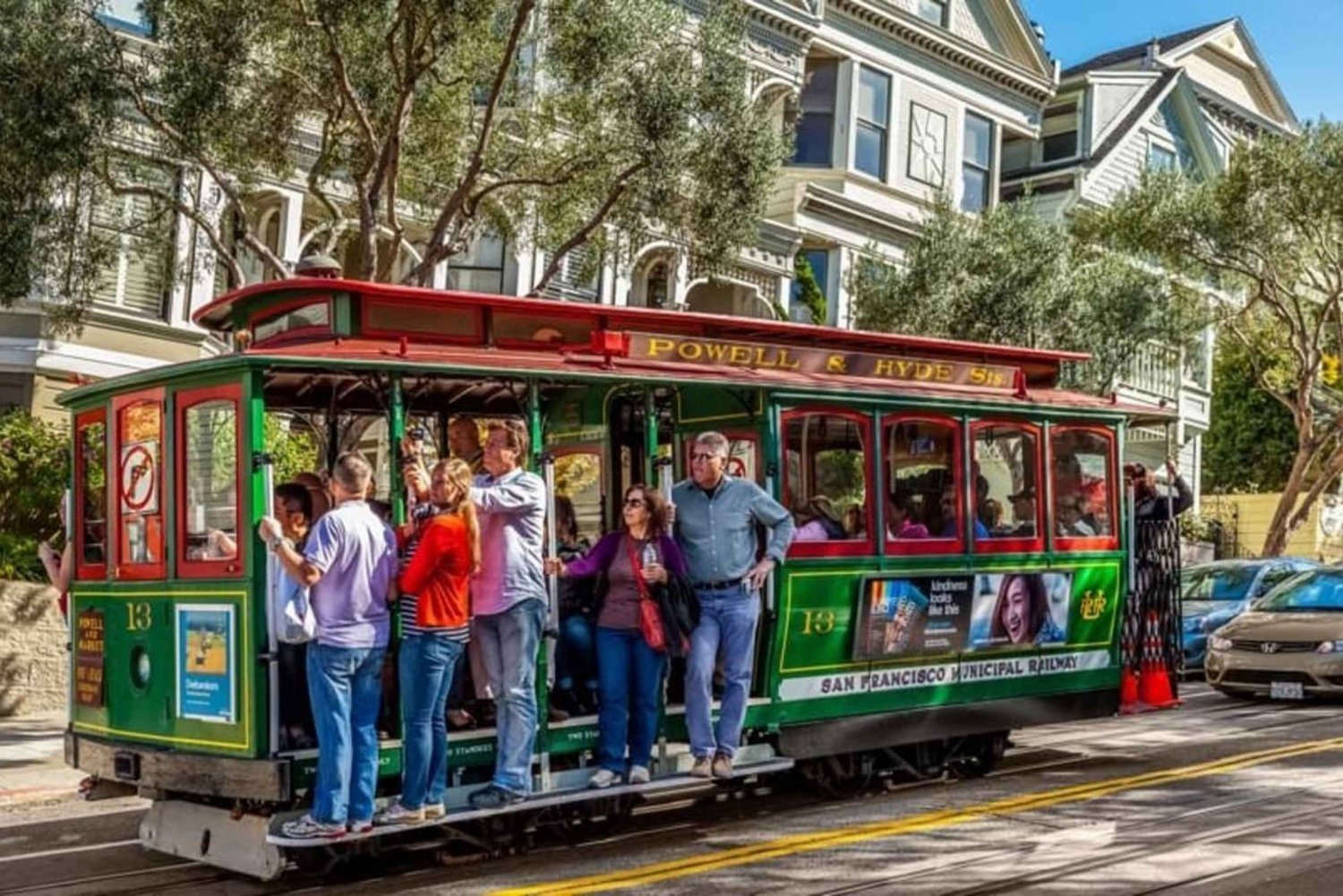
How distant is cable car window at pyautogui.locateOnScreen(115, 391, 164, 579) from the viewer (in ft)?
28.6

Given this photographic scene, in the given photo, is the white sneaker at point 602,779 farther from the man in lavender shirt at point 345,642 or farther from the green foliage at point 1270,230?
the green foliage at point 1270,230

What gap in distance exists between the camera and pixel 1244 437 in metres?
46.2

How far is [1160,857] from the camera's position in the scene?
8.68 metres

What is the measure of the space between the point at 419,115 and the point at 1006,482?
829cm

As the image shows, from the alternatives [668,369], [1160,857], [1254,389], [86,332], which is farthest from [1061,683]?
[1254,389]

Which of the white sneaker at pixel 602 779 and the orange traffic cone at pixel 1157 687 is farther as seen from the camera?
the orange traffic cone at pixel 1157 687

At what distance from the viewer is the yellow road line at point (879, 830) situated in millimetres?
8188

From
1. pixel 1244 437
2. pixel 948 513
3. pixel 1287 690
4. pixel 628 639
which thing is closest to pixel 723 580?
pixel 628 639

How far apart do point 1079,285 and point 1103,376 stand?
207cm

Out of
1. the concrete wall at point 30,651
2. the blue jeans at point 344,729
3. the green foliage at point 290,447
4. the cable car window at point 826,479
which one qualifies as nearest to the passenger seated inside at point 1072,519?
the cable car window at point 826,479

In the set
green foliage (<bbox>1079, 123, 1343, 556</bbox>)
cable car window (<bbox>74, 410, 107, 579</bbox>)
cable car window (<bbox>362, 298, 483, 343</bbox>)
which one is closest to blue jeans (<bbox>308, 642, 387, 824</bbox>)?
cable car window (<bbox>362, 298, 483, 343</bbox>)

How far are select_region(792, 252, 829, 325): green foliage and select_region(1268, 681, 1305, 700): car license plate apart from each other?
1241 cm

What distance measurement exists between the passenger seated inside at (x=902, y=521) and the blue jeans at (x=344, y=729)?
403cm

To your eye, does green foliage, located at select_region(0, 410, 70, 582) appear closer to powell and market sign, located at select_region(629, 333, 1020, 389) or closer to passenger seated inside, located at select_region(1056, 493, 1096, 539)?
powell and market sign, located at select_region(629, 333, 1020, 389)
